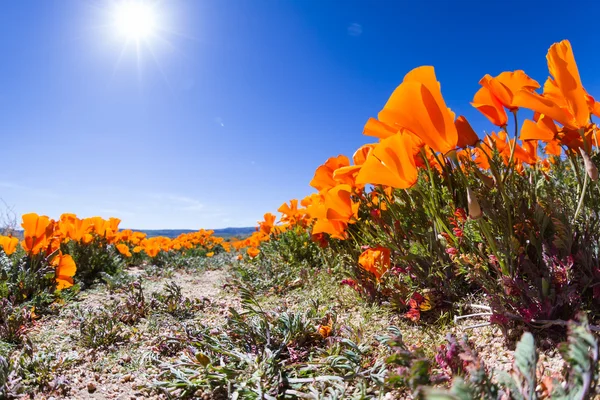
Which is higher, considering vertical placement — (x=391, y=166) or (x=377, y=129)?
(x=377, y=129)

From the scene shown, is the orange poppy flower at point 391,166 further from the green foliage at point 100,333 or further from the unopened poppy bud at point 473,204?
the green foliage at point 100,333

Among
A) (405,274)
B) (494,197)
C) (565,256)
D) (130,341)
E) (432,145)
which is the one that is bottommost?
(130,341)

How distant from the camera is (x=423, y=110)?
44.5 inches

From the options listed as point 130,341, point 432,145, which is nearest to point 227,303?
point 130,341

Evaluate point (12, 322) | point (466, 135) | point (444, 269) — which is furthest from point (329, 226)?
point (12, 322)

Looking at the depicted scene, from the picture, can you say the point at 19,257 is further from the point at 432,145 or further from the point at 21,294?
the point at 432,145

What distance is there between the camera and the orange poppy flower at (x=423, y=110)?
1123mm

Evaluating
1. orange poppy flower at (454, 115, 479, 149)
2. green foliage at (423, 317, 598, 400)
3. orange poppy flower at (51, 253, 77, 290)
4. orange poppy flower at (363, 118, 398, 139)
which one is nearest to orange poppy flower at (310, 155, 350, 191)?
orange poppy flower at (363, 118, 398, 139)

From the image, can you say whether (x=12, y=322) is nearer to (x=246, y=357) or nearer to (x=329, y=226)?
(x=246, y=357)

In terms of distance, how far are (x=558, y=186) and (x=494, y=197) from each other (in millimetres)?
545

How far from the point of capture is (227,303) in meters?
3.00

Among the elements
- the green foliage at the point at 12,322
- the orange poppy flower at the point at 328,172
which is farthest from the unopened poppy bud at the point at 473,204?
the green foliage at the point at 12,322

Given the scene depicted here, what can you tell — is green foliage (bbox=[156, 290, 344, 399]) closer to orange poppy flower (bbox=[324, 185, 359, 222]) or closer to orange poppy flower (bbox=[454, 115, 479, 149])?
orange poppy flower (bbox=[324, 185, 359, 222])

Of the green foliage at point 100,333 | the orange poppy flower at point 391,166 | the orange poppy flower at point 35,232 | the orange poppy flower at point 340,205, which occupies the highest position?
the orange poppy flower at point 391,166
